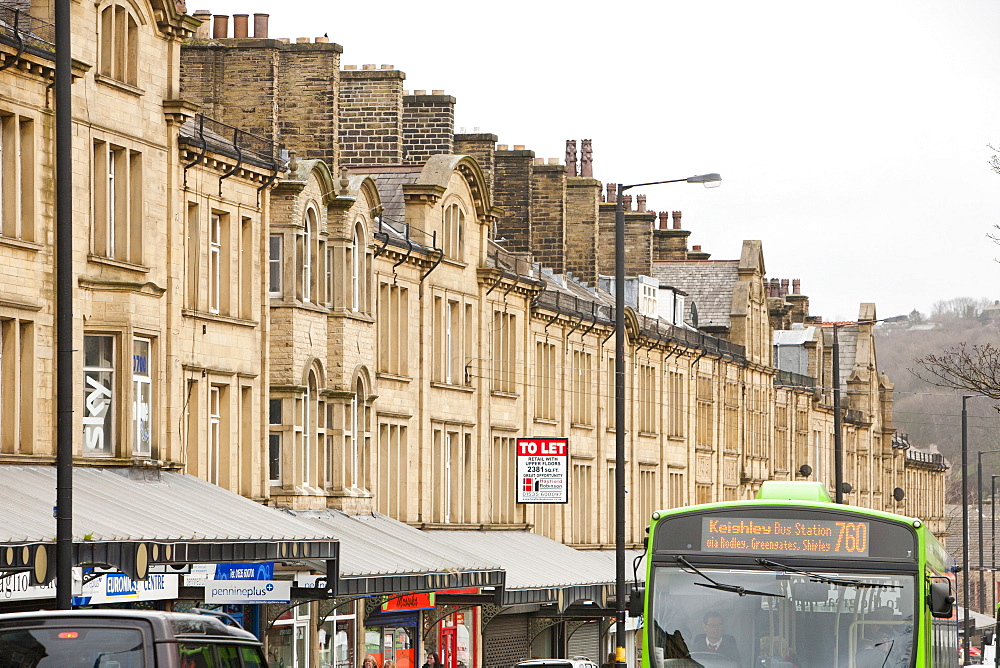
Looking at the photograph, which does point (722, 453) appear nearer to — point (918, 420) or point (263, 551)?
point (263, 551)

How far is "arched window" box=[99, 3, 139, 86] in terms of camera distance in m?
29.5

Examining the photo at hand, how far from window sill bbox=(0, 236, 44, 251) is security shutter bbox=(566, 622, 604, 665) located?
26940 mm

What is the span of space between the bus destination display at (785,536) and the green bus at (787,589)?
0.01 m

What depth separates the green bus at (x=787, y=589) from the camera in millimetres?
19281

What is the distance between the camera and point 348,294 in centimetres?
3750

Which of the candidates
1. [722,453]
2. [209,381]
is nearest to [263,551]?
[209,381]

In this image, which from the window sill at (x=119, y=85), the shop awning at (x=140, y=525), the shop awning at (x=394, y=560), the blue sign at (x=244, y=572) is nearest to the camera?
the shop awning at (x=140, y=525)

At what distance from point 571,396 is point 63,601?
35500 millimetres

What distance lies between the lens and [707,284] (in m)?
74.4

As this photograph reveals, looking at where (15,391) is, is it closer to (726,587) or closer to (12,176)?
(12,176)

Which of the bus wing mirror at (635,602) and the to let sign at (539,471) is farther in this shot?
A: the to let sign at (539,471)

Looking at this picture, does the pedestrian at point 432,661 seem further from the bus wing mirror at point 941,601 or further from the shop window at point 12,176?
the bus wing mirror at point 941,601

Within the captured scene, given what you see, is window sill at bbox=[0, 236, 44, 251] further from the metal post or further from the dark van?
the dark van

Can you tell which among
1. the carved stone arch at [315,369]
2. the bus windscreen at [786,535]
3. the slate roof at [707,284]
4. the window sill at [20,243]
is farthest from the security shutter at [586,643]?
the bus windscreen at [786,535]
